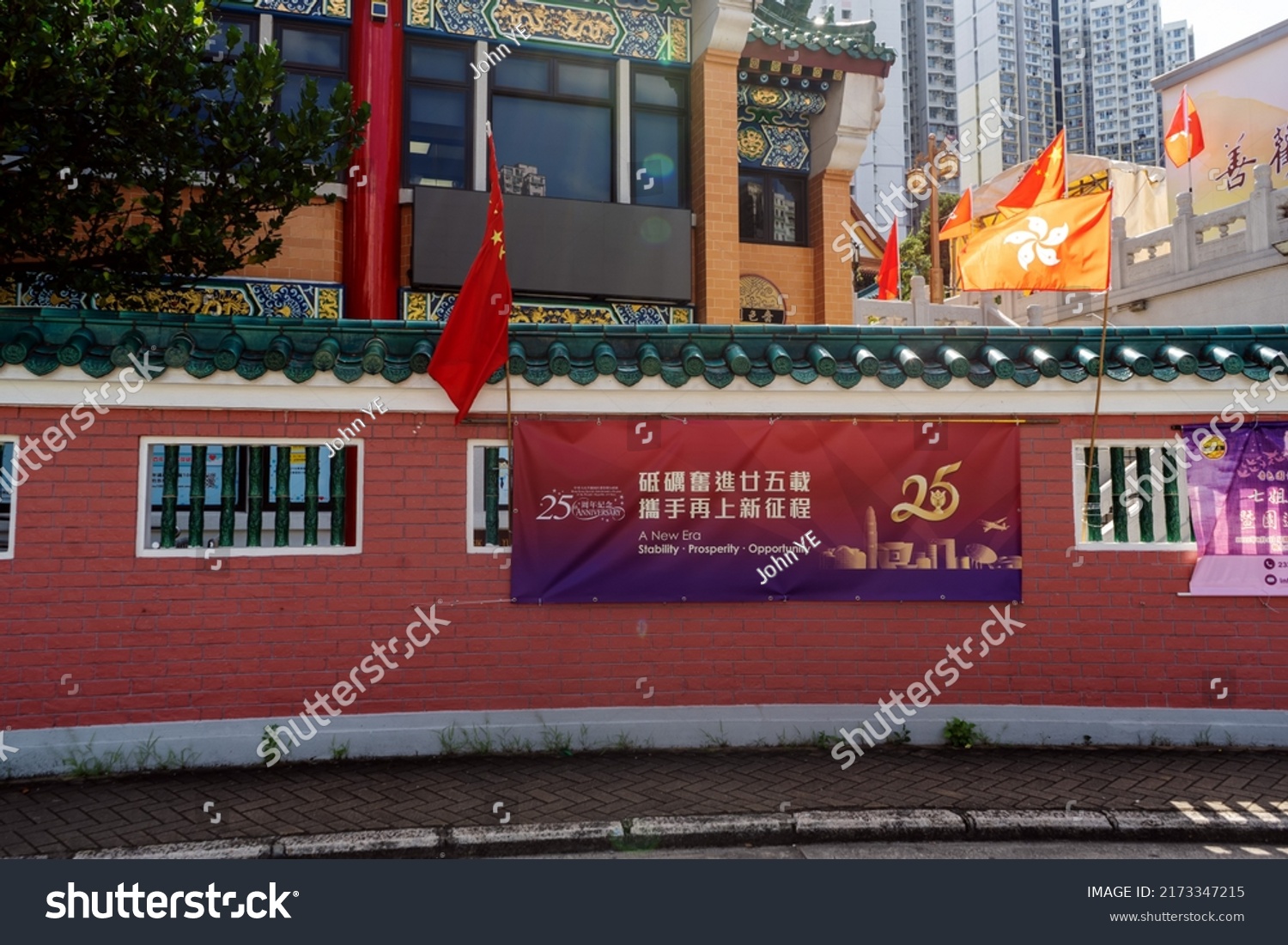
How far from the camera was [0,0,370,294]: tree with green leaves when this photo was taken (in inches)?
252

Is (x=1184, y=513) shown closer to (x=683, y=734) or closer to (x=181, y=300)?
(x=683, y=734)

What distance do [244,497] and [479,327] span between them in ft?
7.38

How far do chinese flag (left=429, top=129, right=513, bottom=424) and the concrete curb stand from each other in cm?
290

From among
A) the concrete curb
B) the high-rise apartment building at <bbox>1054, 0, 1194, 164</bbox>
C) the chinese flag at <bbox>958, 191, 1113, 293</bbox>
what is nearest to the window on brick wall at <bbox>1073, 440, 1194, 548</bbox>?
the chinese flag at <bbox>958, 191, 1113, 293</bbox>

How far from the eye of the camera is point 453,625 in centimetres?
645

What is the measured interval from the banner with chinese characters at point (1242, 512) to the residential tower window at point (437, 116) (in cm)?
804

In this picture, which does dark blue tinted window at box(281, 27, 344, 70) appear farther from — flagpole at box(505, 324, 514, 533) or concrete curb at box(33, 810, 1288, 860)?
concrete curb at box(33, 810, 1288, 860)

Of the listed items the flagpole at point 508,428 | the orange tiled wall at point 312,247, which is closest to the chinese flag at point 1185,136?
the orange tiled wall at point 312,247

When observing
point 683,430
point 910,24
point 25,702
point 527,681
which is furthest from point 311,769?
point 910,24

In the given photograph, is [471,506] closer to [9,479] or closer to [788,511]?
[788,511]

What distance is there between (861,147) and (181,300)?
27.8ft

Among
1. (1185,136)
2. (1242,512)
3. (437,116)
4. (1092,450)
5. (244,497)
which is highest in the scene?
(1185,136)

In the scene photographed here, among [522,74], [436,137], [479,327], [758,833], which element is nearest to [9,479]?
[479,327]

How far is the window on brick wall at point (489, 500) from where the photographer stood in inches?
257
